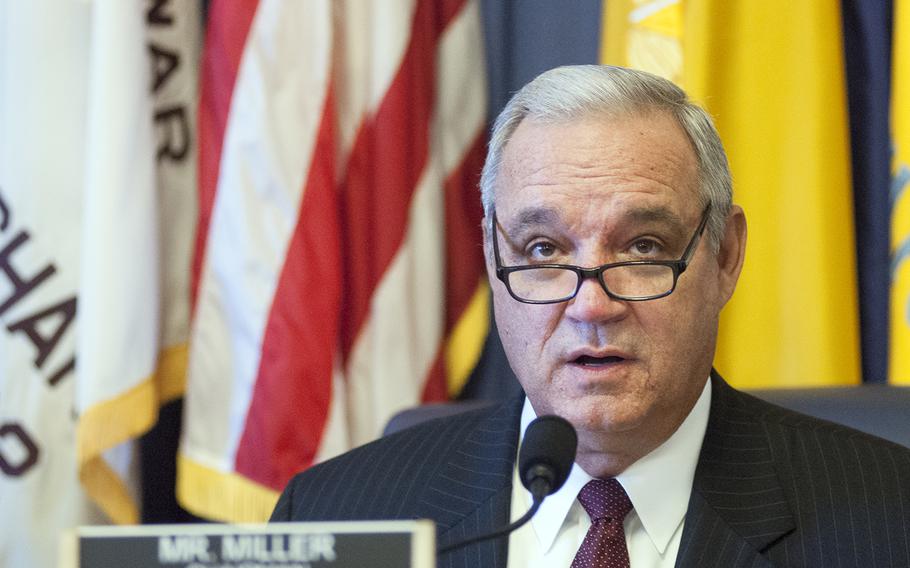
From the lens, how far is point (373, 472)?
1859 mm

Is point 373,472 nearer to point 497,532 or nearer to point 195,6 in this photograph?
point 497,532

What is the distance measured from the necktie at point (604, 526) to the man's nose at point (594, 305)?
0.26m

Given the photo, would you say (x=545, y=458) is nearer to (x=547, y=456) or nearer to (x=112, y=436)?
(x=547, y=456)

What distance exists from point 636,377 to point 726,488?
9.4 inches

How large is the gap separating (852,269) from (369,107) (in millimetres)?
1243

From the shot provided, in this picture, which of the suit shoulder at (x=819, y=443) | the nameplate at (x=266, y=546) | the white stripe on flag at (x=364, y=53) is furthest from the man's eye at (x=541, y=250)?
the white stripe on flag at (x=364, y=53)

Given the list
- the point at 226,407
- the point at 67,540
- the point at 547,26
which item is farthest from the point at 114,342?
the point at 67,540

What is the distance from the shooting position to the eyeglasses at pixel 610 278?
5.20 ft

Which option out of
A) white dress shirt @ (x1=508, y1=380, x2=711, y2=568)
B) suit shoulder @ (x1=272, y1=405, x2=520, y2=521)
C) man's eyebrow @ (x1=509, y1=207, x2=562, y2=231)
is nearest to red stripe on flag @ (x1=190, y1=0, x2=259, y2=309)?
suit shoulder @ (x1=272, y1=405, x2=520, y2=521)

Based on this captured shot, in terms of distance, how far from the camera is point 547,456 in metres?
1.22

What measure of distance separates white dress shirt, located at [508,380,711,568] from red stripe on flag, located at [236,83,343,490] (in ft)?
3.67

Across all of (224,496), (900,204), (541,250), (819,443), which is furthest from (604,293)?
(224,496)

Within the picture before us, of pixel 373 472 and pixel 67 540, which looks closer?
pixel 67 540

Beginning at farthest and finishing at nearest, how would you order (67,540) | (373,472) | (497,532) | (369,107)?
(369,107) → (373,472) → (497,532) → (67,540)
